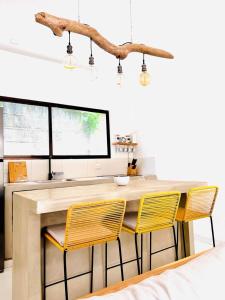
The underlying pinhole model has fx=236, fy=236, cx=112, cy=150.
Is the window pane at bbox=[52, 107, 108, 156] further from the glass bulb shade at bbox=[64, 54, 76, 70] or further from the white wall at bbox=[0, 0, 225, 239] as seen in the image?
the glass bulb shade at bbox=[64, 54, 76, 70]

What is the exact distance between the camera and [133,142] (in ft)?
15.9

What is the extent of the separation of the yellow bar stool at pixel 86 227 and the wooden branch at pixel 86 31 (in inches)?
52.4

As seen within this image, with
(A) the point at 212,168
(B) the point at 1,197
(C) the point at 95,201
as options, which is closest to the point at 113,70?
(A) the point at 212,168

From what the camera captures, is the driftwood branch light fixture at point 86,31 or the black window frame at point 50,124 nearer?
the driftwood branch light fixture at point 86,31

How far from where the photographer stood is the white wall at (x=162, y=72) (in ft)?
9.55

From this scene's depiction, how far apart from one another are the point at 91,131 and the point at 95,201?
9.45 feet

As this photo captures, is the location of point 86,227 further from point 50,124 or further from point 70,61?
point 50,124

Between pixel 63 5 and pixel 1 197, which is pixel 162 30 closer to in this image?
pixel 63 5

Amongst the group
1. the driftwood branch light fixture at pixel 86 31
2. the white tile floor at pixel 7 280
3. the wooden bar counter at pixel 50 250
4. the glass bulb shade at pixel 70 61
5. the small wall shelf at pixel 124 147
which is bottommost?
the white tile floor at pixel 7 280

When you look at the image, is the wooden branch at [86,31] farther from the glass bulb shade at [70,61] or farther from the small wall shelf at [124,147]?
the small wall shelf at [124,147]

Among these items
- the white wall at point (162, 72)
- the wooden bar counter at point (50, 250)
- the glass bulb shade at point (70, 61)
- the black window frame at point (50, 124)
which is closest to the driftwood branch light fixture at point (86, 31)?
the glass bulb shade at point (70, 61)

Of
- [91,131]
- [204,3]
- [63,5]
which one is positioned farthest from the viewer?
[91,131]

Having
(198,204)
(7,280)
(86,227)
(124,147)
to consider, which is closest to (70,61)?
(86,227)

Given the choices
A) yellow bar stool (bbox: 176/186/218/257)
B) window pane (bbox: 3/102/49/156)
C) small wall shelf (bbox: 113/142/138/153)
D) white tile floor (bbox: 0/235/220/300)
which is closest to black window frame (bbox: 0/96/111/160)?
window pane (bbox: 3/102/49/156)
